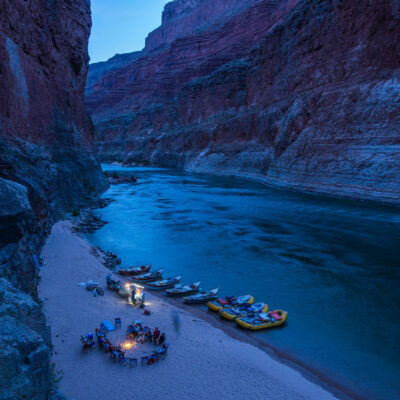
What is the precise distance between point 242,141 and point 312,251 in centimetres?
4273

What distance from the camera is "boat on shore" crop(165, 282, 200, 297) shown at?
43.0 feet

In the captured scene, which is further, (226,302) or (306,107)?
(306,107)

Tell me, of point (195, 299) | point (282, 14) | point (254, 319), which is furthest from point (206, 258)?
point (282, 14)

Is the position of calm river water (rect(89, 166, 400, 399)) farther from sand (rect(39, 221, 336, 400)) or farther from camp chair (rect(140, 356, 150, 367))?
camp chair (rect(140, 356, 150, 367))

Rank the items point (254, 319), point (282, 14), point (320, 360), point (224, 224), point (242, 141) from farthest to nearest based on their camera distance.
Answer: point (282, 14)
point (242, 141)
point (224, 224)
point (254, 319)
point (320, 360)

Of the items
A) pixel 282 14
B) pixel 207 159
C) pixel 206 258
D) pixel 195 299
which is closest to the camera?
pixel 195 299

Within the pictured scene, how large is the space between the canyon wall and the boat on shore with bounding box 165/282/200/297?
16.9ft

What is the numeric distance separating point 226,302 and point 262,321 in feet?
5.74

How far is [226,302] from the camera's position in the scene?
39.5 feet

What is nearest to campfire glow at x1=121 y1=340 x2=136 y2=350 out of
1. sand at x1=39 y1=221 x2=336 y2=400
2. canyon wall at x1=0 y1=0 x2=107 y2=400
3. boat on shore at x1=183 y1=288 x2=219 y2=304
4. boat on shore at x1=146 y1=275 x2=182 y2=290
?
sand at x1=39 y1=221 x2=336 y2=400

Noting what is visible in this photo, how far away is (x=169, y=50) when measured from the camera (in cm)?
13900

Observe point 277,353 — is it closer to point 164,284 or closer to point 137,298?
point 137,298

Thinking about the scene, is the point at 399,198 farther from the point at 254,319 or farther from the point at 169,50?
the point at 169,50

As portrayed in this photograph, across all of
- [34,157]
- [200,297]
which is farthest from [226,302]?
[34,157]
